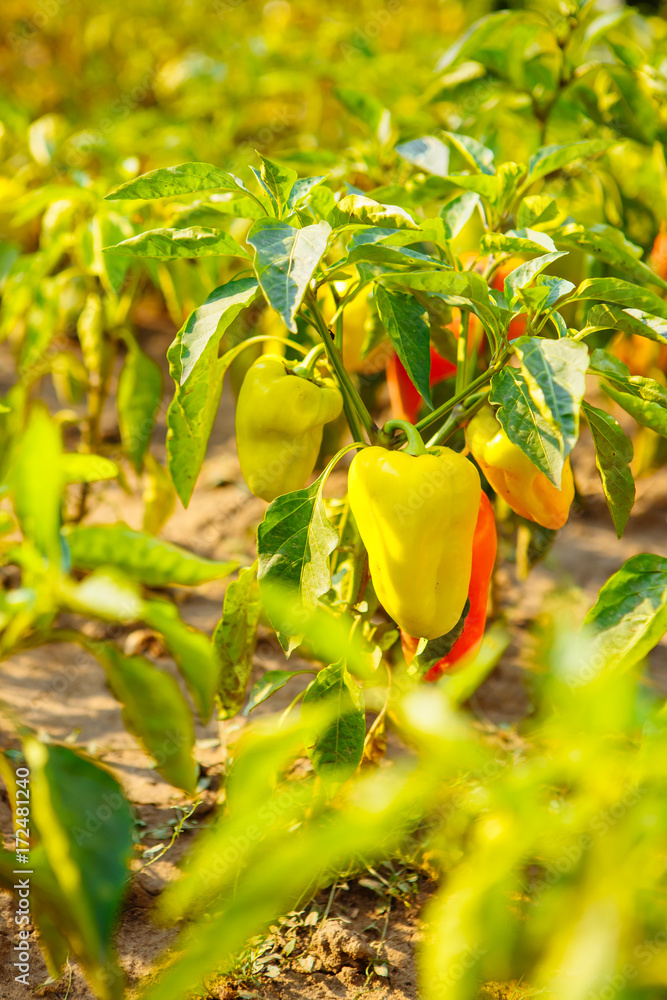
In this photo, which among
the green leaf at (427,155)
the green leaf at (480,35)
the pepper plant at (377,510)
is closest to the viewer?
the pepper plant at (377,510)

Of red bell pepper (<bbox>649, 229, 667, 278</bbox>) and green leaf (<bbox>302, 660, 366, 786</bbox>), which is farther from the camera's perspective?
red bell pepper (<bbox>649, 229, 667, 278</bbox>)

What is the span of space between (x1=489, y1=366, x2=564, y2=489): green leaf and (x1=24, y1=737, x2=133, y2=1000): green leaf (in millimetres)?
480

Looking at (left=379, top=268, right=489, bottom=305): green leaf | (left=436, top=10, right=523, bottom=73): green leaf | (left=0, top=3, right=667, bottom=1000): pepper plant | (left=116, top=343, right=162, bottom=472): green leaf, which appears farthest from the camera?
(left=116, top=343, right=162, bottom=472): green leaf

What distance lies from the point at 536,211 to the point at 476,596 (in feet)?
1.69

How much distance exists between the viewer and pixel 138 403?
151 centimetres

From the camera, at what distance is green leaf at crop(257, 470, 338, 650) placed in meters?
0.89

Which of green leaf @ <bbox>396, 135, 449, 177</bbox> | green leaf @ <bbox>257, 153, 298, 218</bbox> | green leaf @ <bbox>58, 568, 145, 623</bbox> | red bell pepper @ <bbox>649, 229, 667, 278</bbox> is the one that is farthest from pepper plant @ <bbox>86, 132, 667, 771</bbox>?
red bell pepper @ <bbox>649, 229, 667, 278</bbox>

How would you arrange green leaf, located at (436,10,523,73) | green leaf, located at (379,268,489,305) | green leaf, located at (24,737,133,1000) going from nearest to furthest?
green leaf, located at (24,737,133,1000), green leaf, located at (379,268,489,305), green leaf, located at (436,10,523,73)

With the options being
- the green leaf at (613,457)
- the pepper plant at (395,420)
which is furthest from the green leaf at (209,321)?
the green leaf at (613,457)

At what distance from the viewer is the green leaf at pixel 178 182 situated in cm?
89

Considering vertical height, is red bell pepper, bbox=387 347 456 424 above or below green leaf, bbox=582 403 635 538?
below

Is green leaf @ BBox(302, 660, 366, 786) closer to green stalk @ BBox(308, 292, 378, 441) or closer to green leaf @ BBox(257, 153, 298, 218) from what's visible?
green stalk @ BBox(308, 292, 378, 441)

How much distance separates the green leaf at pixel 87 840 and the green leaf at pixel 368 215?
644mm
